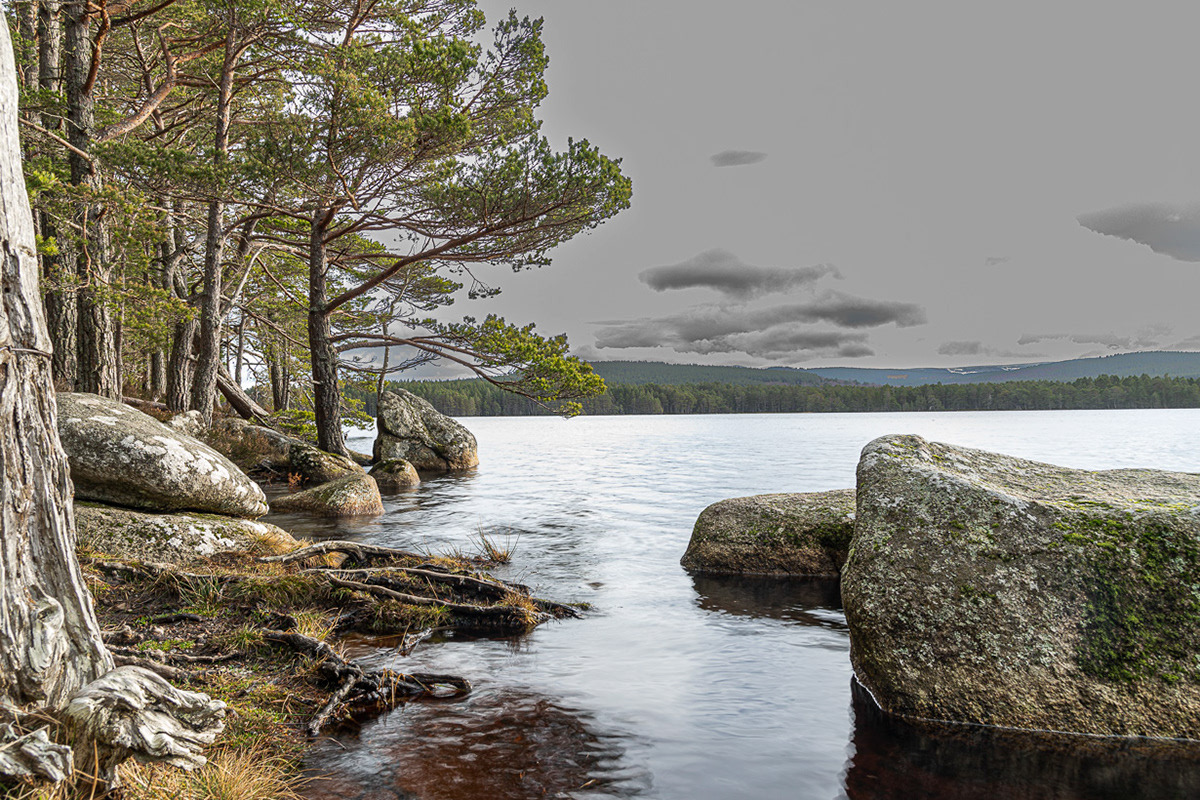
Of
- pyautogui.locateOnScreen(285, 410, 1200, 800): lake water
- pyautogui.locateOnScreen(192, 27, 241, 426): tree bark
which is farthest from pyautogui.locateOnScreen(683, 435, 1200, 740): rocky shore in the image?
pyautogui.locateOnScreen(192, 27, 241, 426): tree bark

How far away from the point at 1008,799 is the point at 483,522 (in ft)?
41.2

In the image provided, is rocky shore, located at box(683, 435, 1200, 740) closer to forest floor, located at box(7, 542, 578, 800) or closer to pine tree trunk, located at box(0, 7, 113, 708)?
forest floor, located at box(7, 542, 578, 800)

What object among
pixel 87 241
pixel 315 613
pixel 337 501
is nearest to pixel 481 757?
pixel 315 613

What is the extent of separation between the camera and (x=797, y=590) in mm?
9422

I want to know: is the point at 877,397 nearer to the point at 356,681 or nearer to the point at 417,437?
the point at 417,437

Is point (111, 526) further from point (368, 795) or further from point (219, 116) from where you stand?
point (219, 116)

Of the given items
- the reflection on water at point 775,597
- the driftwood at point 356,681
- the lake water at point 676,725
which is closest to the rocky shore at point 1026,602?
the lake water at point 676,725

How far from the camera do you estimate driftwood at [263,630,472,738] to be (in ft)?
16.8

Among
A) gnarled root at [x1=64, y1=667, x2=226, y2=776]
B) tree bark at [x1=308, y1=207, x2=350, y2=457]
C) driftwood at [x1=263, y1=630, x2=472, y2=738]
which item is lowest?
driftwood at [x1=263, y1=630, x2=472, y2=738]

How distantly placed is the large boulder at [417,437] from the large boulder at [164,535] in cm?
1662

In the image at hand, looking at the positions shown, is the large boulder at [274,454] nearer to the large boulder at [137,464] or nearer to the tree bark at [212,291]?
the tree bark at [212,291]

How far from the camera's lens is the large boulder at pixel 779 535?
1007 centimetres

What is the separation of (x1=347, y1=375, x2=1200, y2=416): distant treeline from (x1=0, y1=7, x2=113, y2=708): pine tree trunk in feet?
416

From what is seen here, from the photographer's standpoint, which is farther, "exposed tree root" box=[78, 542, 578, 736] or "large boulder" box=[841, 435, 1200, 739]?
"exposed tree root" box=[78, 542, 578, 736]
